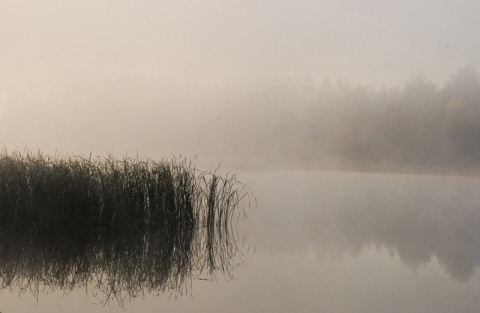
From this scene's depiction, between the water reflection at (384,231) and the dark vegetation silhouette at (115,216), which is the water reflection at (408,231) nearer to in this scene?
the water reflection at (384,231)

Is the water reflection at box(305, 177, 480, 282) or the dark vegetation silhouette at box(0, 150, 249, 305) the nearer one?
Result: the dark vegetation silhouette at box(0, 150, 249, 305)

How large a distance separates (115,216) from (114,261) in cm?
141

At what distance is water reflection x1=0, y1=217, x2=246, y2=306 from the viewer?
566 centimetres

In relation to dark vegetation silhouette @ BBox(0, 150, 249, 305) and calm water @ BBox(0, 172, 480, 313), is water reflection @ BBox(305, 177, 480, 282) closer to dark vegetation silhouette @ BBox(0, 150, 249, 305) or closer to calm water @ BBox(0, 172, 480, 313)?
calm water @ BBox(0, 172, 480, 313)

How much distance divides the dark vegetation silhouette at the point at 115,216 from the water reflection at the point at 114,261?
12 millimetres

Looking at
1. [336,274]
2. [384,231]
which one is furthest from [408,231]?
[336,274]

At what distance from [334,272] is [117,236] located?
9.20ft

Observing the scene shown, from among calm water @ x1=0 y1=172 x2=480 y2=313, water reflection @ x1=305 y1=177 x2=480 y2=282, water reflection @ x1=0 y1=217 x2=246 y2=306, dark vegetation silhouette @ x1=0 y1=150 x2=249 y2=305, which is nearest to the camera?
calm water @ x1=0 y1=172 x2=480 y2=313

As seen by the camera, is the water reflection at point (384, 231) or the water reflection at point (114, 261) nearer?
the water reflection at point (114, 261)

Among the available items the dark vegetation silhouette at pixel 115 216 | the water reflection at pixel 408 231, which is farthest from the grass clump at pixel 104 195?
the water reflection at pixel 408 231

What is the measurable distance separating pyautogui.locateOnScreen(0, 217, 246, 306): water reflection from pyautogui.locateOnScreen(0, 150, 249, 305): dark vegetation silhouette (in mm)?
12

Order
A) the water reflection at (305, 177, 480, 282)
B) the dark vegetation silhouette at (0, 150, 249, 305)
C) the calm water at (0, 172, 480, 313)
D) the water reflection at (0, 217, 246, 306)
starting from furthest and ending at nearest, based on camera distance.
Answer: the water reflection at (305, 177, 480, 282), the dark vegetation silhouette at (0, 150, 249, 305), the water reflection at (0, 217, 246, 306), the calm water at (0, 172, 480, 313)

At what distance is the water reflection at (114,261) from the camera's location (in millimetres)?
5664

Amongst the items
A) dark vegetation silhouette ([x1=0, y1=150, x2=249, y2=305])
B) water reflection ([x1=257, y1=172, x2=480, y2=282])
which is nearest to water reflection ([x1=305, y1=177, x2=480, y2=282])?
water reflection ([x1=257, y1=172, x2=480, y2=282])
